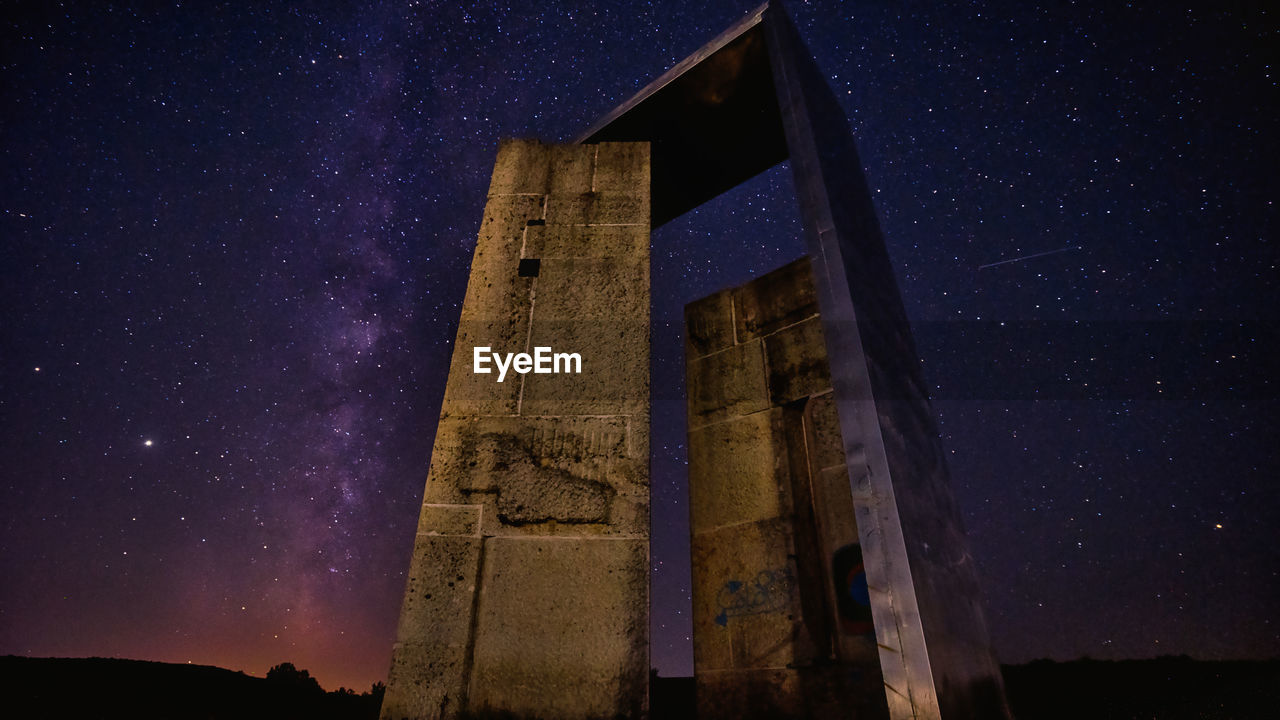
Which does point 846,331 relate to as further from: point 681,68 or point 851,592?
point 681,68

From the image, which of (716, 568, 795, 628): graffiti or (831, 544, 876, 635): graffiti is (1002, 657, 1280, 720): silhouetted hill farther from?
(716, 568, 795, 628): graffiti

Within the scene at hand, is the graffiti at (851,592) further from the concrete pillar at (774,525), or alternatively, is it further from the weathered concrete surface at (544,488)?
the weathered concrete surface at (544,488)

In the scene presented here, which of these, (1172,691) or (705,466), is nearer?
(1172,691)

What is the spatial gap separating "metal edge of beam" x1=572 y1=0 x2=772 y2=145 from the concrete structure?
0.08 feet

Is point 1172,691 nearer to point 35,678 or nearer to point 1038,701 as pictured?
point 1038,701

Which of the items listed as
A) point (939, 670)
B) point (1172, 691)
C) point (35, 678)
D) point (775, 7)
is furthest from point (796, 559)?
point (35, 678)

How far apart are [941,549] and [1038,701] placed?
3545mm

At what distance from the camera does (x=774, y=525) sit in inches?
199

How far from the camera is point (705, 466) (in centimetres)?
566

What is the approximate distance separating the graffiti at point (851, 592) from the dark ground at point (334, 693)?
185 cm

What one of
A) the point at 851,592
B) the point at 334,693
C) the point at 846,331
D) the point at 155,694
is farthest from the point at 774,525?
the point at 155,694

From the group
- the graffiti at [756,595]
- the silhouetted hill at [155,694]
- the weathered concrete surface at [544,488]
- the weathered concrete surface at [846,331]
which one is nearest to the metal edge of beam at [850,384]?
the weathered concrete surface at [846,331]

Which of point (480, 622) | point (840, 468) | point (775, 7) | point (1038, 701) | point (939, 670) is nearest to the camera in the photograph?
point (939, 670)

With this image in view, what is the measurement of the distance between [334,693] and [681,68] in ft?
26.5
